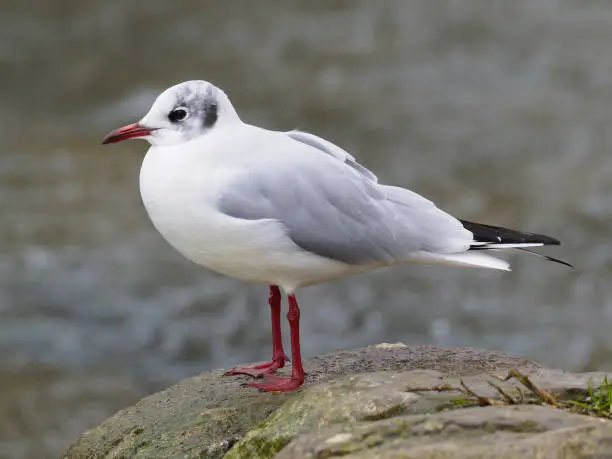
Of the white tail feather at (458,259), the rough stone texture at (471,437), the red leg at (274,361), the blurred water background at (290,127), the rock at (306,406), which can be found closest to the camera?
the rough stone texture at (471,437)

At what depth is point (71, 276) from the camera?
9195 millimetres

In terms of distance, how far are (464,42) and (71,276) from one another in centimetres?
575

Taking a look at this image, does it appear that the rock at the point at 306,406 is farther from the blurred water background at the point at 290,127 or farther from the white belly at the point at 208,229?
the blurred water background at the point at 290,127

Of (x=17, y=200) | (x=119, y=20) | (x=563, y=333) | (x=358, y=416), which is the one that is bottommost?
(x=563, y=333)

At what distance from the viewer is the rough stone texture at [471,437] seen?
278cm

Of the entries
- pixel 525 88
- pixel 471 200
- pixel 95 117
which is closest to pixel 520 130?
pixel 525 88

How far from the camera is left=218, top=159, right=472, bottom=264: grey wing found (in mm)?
4035

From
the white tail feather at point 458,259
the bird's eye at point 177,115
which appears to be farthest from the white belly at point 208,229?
the white tail feather at point 458,259

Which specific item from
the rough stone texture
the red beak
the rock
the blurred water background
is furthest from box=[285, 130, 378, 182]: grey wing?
the blurred water background

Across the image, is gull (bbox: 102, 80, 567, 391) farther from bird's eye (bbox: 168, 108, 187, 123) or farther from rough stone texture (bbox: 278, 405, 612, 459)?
rough stone texture (bbox: 278, 405, 612, 459)

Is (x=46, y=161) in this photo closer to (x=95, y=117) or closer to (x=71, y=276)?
→ (x=95, y=117)

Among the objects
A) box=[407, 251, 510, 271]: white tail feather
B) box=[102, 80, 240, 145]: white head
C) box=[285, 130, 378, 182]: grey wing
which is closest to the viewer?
box=[102, 80, 240, 145]: white head

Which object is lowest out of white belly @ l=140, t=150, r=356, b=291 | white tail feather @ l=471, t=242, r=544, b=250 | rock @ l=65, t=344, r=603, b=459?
rock @ l=65, t=344, r=603, b=459

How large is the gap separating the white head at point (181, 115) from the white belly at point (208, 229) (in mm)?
78
